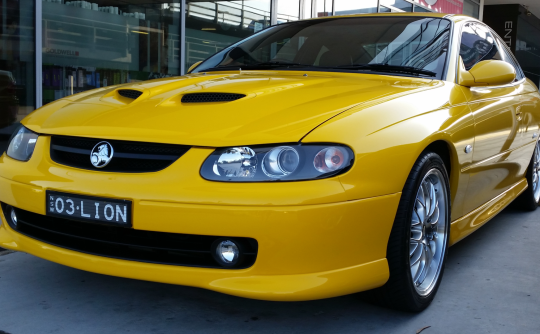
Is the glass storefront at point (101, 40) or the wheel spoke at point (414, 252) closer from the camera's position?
the wheel spoke at point (414, 252)

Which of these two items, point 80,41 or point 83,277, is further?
point 80,41

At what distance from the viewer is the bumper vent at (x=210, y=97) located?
7.57 feet

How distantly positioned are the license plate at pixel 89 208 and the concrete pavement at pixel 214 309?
432 mm

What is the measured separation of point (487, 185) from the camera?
10.3ft

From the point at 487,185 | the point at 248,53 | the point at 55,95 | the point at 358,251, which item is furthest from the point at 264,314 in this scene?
the point at 55,95

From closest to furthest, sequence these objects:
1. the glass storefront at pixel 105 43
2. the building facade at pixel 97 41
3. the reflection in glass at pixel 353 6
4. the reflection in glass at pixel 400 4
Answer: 1. the building facade at pixel 97 41
2. the glass storefront at pixel 105 43
3. the reflection in glass at pixel 353 6
4. the reflection in glass at pixel 400 4

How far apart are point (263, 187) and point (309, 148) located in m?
0.22

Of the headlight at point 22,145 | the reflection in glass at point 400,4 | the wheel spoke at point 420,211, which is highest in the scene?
the reflection in glass at point 400,4

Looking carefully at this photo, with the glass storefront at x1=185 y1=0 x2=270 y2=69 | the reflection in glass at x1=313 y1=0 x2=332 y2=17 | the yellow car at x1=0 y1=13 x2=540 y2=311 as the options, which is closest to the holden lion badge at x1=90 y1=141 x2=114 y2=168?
the yellow car at x1=0 y1=13 x2=540 y2=311

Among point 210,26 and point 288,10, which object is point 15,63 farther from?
point 288,10

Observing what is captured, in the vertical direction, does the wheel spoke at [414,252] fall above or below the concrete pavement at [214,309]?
above

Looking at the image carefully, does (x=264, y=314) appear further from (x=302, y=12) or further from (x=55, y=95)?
(x=302, y=12)

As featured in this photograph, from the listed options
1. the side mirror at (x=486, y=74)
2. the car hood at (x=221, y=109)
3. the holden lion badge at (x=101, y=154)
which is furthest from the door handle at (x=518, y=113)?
the holden lion badge at (x=101, y=154)

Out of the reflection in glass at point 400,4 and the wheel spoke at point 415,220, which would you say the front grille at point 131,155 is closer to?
the wheel spoke at point 415,220
